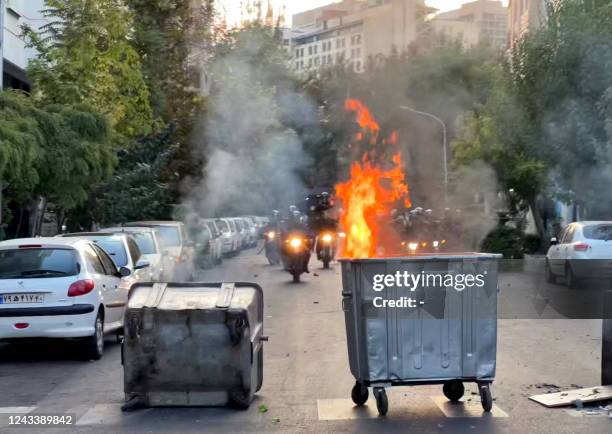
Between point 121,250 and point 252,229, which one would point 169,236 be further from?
point 252,229

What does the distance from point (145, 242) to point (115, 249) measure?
148 inches

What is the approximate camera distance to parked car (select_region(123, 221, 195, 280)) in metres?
20.8

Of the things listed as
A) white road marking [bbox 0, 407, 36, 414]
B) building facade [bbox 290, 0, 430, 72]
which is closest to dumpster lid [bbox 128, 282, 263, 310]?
white road marking [bbox 0, 407, 36, 414]

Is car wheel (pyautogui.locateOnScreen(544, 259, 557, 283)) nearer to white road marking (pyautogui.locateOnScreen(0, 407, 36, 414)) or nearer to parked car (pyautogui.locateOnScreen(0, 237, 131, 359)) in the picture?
parked car (pyautogui.locateOnScreen(0, 237, 131, 359))

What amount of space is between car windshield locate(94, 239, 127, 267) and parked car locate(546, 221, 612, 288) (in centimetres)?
972

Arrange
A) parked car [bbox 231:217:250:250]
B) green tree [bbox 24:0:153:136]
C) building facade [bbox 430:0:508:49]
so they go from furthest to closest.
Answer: parked car [bbox 231:217:250:250] → building facade [bbox 430:0:508:49] → green tree [bbox 24:0:153:136]

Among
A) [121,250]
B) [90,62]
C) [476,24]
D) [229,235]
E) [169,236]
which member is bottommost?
[229,235]

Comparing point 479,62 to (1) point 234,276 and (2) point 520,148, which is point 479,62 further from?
(1) point 234,276

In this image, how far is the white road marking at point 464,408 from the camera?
8312 millimetres

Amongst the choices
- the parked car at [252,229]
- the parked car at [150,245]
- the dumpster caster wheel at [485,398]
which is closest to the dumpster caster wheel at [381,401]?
the dumpster caster wheel at [485,398]

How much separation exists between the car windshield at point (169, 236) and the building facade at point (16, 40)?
5890 mm

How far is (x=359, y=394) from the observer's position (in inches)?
343

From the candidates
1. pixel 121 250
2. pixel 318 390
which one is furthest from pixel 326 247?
pixel 318 390

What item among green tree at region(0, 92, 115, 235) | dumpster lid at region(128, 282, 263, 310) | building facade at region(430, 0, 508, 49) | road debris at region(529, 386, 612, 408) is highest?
building facade at region(430, 0, 508, 49)
